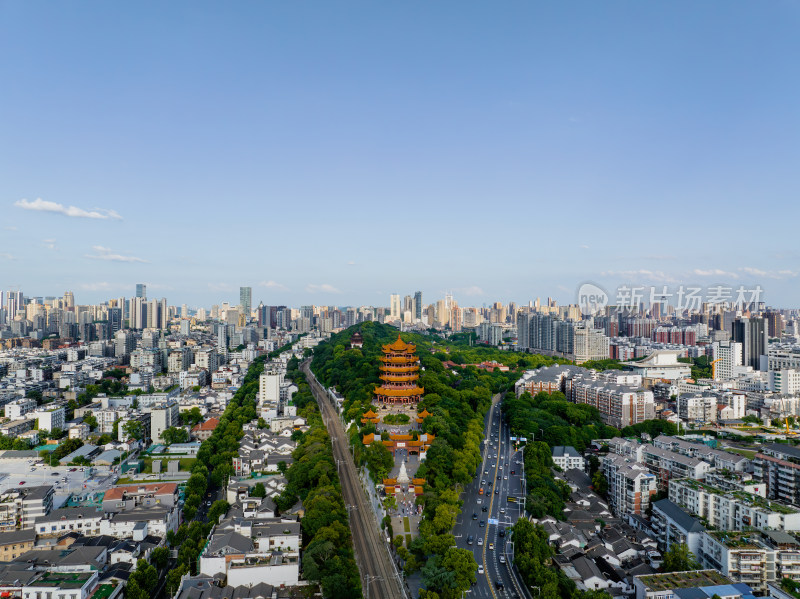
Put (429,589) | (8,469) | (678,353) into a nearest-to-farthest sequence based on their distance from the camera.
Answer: (429,589), (8,469), (678,353)

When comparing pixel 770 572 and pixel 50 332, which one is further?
pixel 50 332

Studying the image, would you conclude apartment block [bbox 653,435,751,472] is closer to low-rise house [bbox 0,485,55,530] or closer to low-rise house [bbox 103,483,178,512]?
low-rise house [bbox 103,483,178,512]

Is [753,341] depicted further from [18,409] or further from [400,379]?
[18,409]

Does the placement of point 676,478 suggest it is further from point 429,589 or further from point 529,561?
point 429,589

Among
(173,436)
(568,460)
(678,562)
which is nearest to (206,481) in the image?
(173,436)

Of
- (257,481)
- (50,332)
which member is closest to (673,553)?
(257,481)

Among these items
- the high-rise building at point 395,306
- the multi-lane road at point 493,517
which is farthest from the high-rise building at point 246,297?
the multi-lane road at point 493,517

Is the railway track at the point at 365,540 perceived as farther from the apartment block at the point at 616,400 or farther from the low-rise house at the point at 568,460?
the apartment block at the point at 616,400
